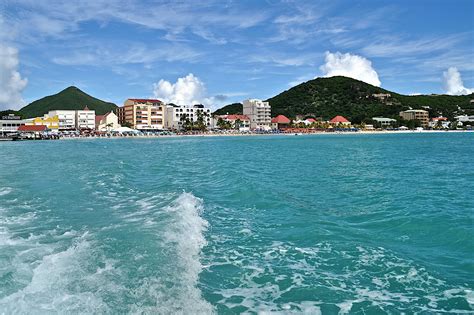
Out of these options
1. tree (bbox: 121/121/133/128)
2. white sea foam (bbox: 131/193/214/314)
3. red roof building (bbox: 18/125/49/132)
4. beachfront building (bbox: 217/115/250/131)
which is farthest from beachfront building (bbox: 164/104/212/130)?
white sea foam (bbox: 131/193/214/314)

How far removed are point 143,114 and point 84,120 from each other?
21868 millimetres

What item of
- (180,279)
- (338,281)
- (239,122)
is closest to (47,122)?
(239,122)

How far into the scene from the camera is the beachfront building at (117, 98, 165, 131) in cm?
15562

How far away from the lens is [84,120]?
15012cm

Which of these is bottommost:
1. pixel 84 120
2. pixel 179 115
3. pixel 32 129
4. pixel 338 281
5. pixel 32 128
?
pixel 338 281

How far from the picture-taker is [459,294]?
744 cm

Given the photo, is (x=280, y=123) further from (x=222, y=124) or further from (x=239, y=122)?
(x=222, y=124)

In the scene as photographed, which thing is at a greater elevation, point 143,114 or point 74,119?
point 143,114

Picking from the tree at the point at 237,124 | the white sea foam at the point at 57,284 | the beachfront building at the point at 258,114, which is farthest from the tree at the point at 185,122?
the white sea foam at the point at 57,284

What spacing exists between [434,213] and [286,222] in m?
5.46

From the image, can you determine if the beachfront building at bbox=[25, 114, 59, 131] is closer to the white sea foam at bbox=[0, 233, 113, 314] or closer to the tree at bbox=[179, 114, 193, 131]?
the tree at bbox=[179, 114, 193, 131]

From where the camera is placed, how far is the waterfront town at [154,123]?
12662cm

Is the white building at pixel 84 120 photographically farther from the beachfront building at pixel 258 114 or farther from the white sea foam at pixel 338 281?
the white sea foam at pixel 338 281

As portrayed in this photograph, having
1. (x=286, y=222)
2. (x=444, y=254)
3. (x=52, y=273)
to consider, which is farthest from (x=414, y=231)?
(x=52, y=273)
